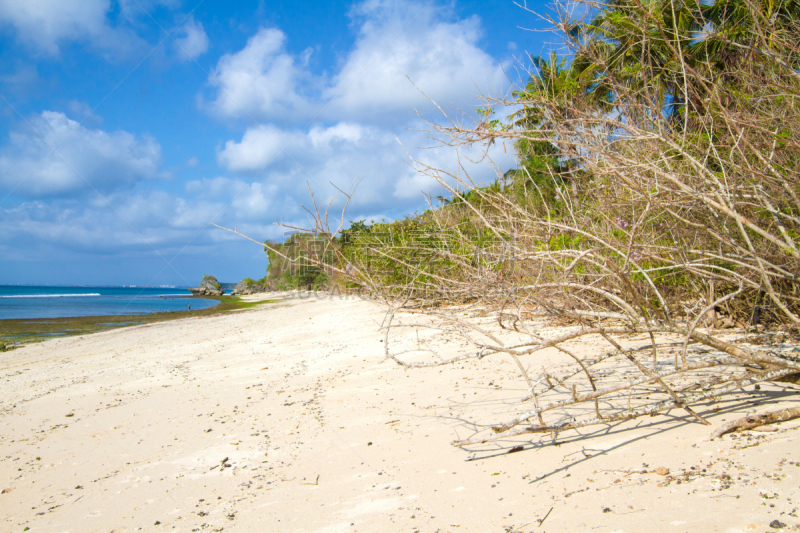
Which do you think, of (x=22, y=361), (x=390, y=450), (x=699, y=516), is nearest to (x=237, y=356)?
(x=390, y=450)

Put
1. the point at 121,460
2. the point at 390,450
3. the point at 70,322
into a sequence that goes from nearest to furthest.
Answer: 1. the point at 390,450
2. the point at 121,460
3. the point at 70,322

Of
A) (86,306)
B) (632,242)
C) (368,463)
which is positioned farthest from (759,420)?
(86,306)

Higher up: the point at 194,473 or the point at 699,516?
the point at 699,516

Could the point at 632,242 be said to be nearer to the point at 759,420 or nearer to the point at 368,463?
the point at 759,420

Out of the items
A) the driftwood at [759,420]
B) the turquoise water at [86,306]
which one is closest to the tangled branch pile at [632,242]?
the driftwood at [759,420]

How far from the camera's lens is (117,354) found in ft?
33.9

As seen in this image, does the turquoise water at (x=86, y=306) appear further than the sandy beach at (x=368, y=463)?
Yes

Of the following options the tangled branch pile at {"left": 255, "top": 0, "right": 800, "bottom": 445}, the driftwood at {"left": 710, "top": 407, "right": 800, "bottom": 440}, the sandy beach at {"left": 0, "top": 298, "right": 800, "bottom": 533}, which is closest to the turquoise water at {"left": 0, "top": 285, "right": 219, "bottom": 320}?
the sandy beach at {"left": 0, "top": 298, "right": 800, "bottom": 533}

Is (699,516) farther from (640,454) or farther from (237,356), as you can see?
(237,356)

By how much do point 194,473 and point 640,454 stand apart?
A: 2.84 meters

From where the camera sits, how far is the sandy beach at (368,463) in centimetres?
201

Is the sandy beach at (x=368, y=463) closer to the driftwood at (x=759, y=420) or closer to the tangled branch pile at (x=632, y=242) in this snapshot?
the driftwood at (x=759, y=420)

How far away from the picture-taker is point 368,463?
3037 millimetres

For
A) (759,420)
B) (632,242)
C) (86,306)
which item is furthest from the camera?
(86,306)
